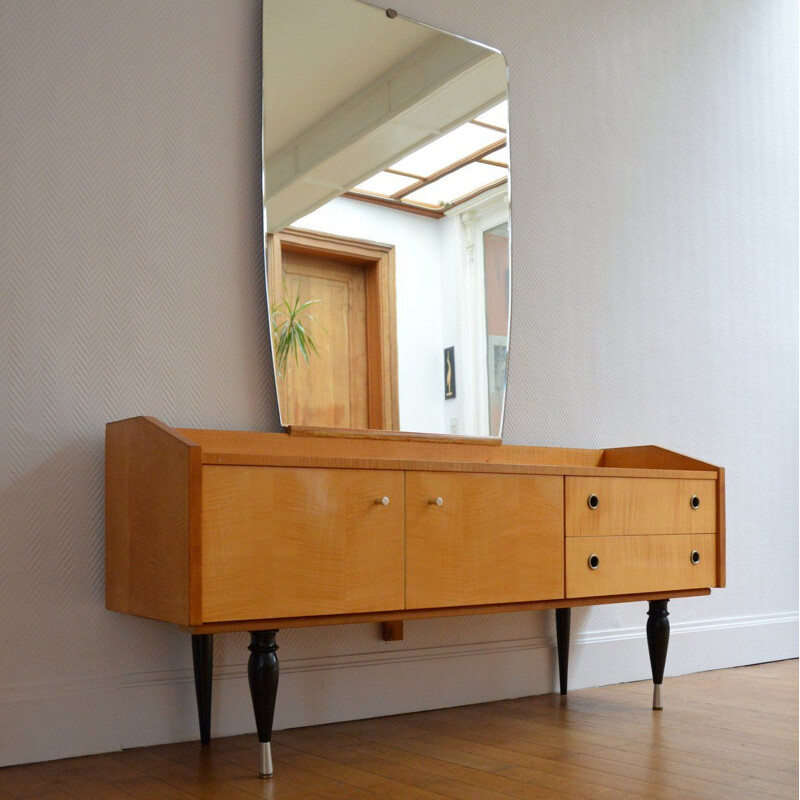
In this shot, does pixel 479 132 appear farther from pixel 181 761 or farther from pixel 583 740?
pixel 181 761

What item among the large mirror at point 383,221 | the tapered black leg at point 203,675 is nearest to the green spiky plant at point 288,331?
the large mirror at point 383,221

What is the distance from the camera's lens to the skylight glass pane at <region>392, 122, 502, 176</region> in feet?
8.89

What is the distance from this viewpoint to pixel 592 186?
3256mm

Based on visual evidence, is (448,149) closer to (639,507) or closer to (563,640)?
(639,507)

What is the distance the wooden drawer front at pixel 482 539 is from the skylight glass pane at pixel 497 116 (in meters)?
1.17

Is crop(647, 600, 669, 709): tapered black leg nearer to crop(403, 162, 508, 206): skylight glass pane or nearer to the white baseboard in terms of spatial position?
the white baseboard

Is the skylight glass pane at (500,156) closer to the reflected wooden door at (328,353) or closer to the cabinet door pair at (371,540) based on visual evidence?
the reflected wooden door at (328,353)

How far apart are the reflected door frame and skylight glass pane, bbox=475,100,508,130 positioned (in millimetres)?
572

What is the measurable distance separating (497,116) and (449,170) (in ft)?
1.02

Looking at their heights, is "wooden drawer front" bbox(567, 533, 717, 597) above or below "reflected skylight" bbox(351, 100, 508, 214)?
below

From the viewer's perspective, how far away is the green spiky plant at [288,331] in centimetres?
245

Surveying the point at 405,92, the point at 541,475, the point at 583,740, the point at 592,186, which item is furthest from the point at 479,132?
the point at 583,740

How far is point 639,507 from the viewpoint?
99.9 inches

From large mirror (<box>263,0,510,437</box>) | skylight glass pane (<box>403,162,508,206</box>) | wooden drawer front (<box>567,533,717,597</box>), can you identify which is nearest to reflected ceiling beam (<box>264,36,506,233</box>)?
large mirror (<box>263,0,510,437</box>)
